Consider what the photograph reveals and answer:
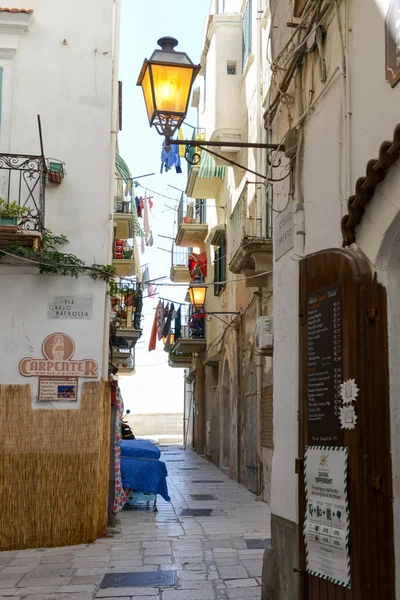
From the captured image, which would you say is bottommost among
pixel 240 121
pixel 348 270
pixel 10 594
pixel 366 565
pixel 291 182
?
pixel 10 594

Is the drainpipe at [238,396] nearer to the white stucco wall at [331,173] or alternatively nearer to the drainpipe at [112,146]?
the drainpipe at [112,146]

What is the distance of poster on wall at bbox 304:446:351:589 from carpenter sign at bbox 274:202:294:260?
204cm

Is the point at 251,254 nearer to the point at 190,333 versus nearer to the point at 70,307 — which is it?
the point at 70,307

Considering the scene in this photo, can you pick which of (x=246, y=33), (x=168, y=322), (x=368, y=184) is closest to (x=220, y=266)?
(x=168, y=322)

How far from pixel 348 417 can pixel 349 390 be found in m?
0.18

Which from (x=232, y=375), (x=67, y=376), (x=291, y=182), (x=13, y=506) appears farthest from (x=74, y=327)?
(x=232, y=375)

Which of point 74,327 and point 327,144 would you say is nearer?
point 327,144

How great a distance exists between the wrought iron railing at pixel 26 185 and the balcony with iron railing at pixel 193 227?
52.3 ft

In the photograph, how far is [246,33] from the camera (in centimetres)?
1883

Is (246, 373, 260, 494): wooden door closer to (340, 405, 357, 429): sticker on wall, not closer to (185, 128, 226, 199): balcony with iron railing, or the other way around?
(185, 128, 226, 199): balcony with iron railing

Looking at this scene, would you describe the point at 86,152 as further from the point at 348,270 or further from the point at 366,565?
the point at 366,565

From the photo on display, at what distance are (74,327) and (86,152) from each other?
261cm

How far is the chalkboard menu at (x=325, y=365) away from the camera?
16.7 ft

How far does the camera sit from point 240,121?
63.0 feet
